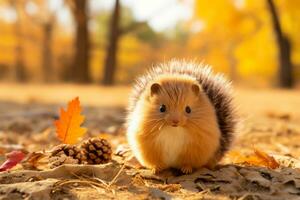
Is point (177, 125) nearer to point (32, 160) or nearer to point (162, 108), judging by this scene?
point (162, 108)

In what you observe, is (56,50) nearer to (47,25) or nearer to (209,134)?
(47,25)

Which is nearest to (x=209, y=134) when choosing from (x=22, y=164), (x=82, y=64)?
(x=22, y=164)

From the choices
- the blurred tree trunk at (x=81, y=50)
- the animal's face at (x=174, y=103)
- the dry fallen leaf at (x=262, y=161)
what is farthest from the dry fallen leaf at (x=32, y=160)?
the blurred tree trunk at (x=81, y=50)

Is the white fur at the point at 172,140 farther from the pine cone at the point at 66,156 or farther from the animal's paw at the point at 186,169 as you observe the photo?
the pine cone at the point at 66,156

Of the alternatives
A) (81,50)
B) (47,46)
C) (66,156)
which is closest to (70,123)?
(66,156)

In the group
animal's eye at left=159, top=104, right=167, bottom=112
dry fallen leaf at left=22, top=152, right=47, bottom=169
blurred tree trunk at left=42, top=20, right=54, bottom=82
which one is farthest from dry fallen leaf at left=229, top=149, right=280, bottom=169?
blurred tree trunk at left=42, top=20, right=54, bottom=82

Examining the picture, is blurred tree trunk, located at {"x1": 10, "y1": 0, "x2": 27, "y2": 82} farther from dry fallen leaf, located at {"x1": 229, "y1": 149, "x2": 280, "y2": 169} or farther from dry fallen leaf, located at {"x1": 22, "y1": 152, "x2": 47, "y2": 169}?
dry fallen leaf, located at {"x1": 229, "y1": 149, "x2": 280, "y2": 169}

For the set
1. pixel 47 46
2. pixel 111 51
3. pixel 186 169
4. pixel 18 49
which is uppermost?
pixel 18 49
